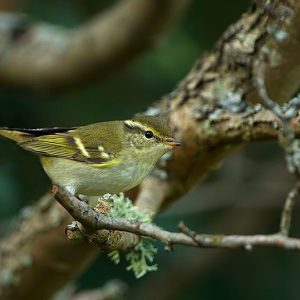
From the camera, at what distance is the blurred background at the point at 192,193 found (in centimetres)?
471

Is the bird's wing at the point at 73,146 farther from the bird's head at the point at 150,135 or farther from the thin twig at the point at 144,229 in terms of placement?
the thin twig at the point at 144,229

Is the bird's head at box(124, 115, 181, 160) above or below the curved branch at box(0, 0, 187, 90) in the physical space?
below

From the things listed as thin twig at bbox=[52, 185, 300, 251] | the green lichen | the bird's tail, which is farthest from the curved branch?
thin twig at bbox=[52, 185, 300, 251]

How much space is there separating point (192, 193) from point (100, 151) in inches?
77.7

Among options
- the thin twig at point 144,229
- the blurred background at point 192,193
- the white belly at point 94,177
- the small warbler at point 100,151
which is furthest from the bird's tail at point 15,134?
the blurred background at point 192,193

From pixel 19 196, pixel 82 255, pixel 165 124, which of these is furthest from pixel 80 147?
pixel 19 196

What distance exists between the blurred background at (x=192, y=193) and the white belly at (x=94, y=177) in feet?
5.32

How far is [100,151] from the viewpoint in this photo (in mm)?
2998

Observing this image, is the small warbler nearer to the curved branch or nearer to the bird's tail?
the bird's tail

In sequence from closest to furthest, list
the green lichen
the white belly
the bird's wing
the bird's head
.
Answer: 1. the green lichen
2. the white belly
3. the bird's wing
4. the bird's head

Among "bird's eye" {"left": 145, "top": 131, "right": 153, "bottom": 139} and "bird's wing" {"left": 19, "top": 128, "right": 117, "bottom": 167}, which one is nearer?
"bird's wing" {"left": 19, "top": 128, "right": 117, "bottom": 167}

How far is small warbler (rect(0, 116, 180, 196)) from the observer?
114 inches

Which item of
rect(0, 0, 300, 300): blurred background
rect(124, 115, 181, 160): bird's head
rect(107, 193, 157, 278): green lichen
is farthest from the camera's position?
rect(0, 0, 300, 300): blurred background

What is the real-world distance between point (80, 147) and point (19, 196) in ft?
5.55
